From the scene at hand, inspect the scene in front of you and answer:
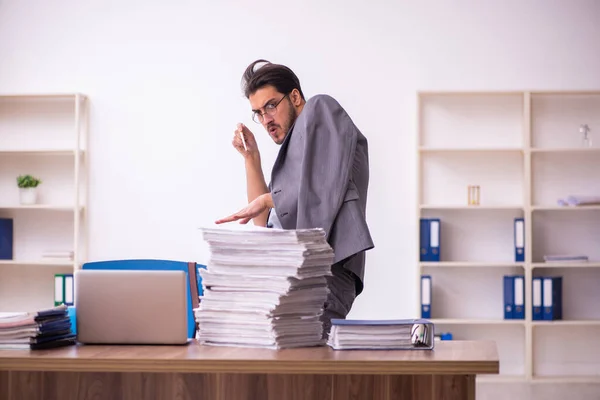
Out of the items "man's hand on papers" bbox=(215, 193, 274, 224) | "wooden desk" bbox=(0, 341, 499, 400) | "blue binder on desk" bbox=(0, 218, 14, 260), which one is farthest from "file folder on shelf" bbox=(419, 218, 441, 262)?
"wooden desk" bbox=(0, 341, 499, 400)

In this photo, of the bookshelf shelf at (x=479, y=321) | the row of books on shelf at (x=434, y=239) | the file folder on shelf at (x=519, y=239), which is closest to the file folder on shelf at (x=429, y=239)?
the row of books on shelf at (x=434, y=239)

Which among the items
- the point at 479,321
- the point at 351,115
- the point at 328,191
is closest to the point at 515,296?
the point at 479,321

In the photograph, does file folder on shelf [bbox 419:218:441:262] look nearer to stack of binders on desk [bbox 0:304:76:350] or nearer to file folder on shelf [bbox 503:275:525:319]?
file folder on shelf [bbox 503:275:525:319]

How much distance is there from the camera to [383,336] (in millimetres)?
1775

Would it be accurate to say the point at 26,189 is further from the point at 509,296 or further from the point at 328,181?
the point at 328,181

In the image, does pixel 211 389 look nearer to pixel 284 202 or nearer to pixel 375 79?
pixel 284 202

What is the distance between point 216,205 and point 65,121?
1.19 metres

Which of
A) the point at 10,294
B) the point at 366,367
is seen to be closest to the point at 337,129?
the point at 366,367

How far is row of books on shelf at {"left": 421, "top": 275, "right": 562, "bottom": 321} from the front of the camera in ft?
17.4

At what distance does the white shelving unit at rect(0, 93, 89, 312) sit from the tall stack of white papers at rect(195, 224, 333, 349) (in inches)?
158

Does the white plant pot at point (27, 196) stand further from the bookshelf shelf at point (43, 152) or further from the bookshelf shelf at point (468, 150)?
the bookshelf shelf at point (468, 150)

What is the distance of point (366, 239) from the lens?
218 cm

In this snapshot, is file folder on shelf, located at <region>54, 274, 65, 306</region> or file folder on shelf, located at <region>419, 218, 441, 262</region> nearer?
file folder on shelf, located at <region>419, 218, 441, 262</region>

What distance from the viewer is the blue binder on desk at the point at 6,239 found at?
5.59 meters
